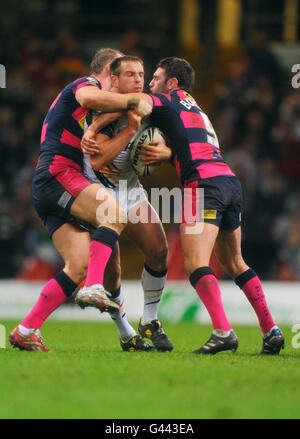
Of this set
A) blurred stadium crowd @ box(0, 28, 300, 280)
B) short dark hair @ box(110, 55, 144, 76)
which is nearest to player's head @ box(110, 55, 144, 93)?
short dark hair @ box(110, 55, 144, 76)

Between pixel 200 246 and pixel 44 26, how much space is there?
1230 cm

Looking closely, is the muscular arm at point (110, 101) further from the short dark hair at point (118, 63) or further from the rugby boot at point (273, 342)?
the rugby boot at point (273, 342)

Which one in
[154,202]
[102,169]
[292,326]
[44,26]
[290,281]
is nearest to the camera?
[102,169]

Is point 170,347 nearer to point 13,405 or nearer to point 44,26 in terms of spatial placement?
point 13,405

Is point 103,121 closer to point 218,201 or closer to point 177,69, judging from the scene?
point 177,69

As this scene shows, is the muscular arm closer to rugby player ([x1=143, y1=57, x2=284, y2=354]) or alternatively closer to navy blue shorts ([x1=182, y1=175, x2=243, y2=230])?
rugby player ([x1=143, y1=57, x2=284, y2=354])

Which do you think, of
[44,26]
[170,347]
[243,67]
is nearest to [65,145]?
[170,347]

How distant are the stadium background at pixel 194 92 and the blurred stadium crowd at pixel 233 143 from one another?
2cm

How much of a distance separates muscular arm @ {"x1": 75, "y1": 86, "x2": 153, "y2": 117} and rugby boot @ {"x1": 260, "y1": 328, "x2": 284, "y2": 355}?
1.85m

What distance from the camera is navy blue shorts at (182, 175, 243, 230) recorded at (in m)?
5.94

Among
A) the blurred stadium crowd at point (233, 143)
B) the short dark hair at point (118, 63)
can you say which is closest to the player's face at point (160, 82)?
the short dark hair at point (118, 63)

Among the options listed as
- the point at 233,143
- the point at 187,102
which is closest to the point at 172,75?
the point at 187,102

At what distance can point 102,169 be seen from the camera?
6242 mm

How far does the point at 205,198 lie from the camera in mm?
5980
